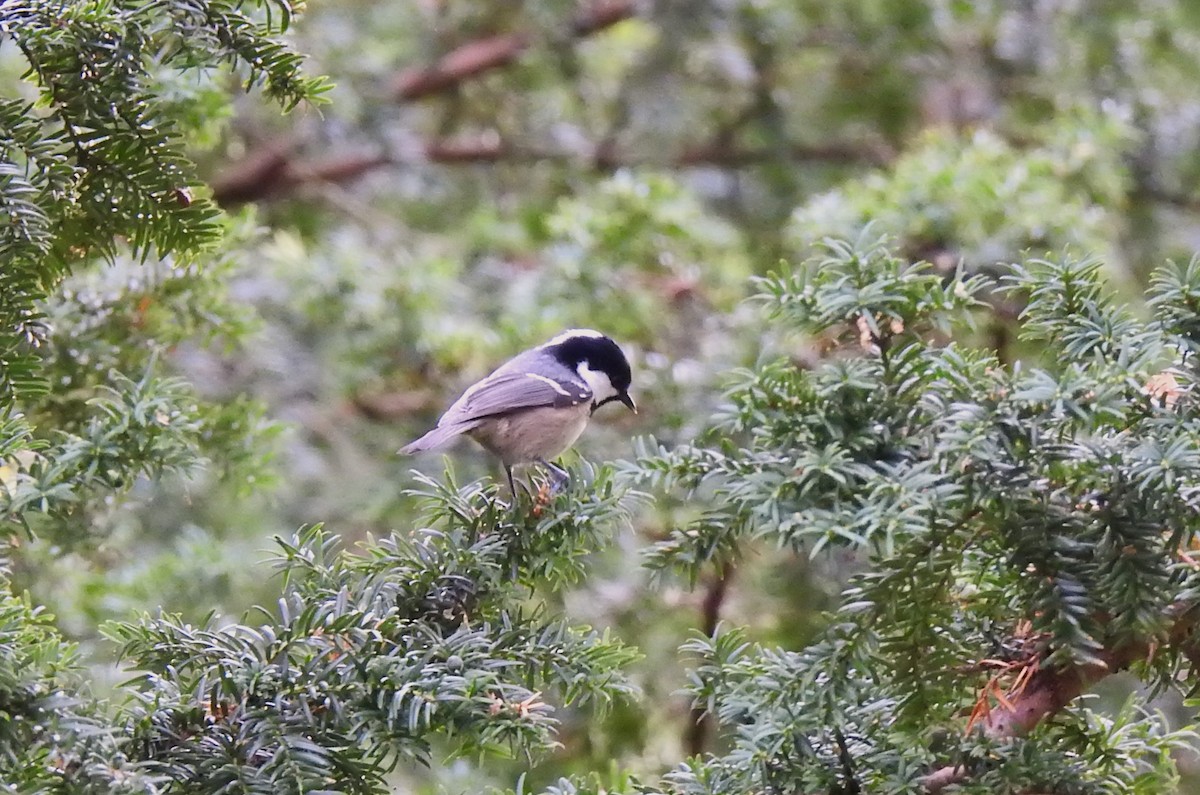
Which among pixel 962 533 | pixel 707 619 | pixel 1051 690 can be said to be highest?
pixel 962 533

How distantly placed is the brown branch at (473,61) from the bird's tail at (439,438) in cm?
204

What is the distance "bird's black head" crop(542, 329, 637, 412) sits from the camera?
2.40m

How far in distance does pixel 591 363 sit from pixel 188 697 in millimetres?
1403

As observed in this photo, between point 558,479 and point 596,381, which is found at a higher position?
point 558,479

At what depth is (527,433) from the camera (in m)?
2.26

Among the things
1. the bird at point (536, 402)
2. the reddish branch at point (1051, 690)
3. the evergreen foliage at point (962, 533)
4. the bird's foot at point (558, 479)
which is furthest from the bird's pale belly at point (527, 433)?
the reddish branch at point (1051, 690)

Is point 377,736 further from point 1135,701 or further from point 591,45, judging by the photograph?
point 591,45

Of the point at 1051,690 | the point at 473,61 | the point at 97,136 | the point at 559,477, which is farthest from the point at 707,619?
the point at 473,61

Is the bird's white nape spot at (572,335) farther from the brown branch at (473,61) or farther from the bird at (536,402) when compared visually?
the brown branch at (473,61)

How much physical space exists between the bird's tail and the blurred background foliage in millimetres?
224

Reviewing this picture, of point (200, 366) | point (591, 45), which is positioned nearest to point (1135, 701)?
point (200, 366)

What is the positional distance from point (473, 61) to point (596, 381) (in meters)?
2.00

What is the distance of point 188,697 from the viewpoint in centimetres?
111

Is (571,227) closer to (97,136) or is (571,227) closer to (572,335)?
(572,335)
